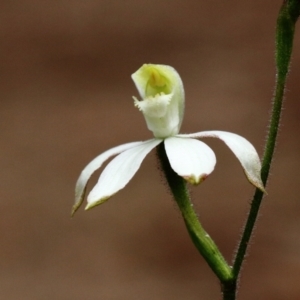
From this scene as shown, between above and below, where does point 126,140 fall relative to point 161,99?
below

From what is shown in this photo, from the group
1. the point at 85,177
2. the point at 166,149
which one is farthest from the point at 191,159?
the point at 85,177

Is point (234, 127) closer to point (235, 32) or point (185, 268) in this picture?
point (235, 32)

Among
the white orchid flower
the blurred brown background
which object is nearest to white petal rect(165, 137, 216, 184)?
the white orchid flower

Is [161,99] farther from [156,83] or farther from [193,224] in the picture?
[193,224]

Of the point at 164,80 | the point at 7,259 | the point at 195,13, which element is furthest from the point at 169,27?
the point at 164,80

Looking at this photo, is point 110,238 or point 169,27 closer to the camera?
point 110,238

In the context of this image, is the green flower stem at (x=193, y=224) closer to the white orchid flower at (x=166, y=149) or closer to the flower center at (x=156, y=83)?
the white orchid flower at (x=166, y=149)
